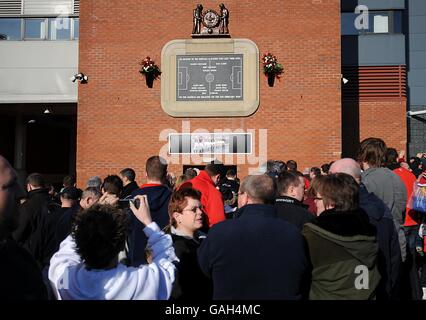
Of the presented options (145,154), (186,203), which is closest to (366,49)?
(145,154)

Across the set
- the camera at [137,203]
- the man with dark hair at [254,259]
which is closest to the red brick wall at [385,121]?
the man with dark hair at [254,259]

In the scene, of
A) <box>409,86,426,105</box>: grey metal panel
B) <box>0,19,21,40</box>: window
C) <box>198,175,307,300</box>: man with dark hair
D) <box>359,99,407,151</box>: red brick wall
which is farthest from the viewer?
<box>409,86,426,105</box>: grey metal panel

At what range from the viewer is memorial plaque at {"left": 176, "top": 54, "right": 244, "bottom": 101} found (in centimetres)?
1517

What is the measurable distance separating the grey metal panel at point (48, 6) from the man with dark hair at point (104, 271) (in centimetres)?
1683

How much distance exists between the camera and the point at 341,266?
3.77 m

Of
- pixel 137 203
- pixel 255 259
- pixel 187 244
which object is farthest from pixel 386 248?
pixel 137 203

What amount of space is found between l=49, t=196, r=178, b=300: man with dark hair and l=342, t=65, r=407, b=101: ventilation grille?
15.5 metres

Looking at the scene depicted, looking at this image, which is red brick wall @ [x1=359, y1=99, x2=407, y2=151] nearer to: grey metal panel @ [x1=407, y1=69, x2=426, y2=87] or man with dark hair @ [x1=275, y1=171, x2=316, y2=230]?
grey metal panel @ [x1=407, y1=69, x2=426, y2=87]

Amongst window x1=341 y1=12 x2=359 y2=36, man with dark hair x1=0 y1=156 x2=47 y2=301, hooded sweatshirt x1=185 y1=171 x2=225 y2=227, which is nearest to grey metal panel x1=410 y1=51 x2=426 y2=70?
window x1=341 y1=12 x2=359 y2=36

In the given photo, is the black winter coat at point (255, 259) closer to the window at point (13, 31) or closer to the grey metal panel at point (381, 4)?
the grey metal panel at point (381, 4)

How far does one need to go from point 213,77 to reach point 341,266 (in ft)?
38.9

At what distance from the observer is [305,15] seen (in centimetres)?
1531

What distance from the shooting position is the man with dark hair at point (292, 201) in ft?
15.6

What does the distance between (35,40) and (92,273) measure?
1690cm
